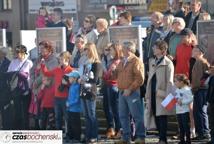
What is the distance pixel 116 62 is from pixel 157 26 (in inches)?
49.1

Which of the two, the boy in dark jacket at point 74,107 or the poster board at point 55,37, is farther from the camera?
the poster board at point 55,37

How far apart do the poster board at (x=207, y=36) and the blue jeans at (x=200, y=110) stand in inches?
34.8

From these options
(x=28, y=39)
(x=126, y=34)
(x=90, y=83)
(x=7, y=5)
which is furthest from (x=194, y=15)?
(x=7, y=5)

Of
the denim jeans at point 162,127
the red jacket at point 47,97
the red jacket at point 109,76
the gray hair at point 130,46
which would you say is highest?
the gray hair at point 130,46

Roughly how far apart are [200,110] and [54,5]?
53.9 feet

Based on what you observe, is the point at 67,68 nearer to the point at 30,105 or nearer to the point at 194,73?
the point at 30,105

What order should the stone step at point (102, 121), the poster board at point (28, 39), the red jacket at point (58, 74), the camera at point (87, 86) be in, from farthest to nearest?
the poster board at point (28, 39)
the stone step at point (102, 121)
the red jacket at point (58, 74)
the camera at point (87, 86)

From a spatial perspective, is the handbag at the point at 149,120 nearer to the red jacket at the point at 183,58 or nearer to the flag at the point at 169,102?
the flag at the point at 169,102

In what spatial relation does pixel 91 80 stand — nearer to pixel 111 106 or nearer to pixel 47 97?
pixel 111 106

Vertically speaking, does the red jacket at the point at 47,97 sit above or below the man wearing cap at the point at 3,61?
below

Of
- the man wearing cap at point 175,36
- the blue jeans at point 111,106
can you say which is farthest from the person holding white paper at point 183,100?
the blue jeans at point 111,106

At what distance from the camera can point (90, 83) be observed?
11.7 meters

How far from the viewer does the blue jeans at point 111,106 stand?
1193cm

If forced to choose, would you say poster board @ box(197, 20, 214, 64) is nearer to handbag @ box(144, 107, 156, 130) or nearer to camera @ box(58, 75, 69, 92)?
handbag @ box(144, 107, 156, 130)
